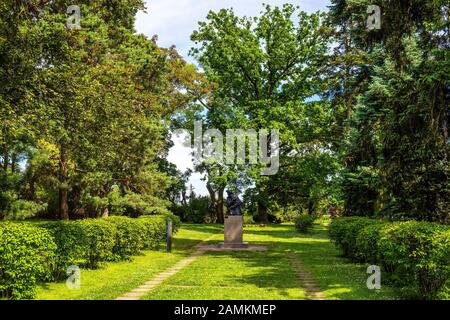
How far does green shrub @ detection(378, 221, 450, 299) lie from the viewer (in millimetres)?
8633

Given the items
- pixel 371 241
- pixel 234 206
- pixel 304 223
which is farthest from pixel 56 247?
pixel 304 223

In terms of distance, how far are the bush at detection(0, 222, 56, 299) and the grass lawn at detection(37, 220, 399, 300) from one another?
82 cm

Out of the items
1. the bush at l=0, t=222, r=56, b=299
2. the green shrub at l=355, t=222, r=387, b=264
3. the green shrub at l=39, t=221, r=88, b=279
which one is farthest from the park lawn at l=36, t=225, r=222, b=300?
the green shrub at l=355, t=222, r=387, b=264

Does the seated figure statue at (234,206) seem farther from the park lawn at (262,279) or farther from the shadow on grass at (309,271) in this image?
the park lawn at (262,279)

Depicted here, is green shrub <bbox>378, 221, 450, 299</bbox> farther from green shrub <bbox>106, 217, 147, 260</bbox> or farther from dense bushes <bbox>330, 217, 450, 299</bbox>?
green shrub <bbox>106, 217, 147, 260</bbox>

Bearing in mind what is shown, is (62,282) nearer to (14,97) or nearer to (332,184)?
(14,97)

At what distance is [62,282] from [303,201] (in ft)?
125

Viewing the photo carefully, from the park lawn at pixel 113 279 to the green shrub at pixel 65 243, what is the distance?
1.79ft

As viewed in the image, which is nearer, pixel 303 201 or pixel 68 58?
pixel 68 58

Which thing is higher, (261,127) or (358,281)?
(261,127)

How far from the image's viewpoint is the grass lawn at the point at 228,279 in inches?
402

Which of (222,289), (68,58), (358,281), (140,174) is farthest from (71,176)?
(358,281)

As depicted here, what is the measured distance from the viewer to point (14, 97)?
12609mm

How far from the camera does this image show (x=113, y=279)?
1250 centimetres
